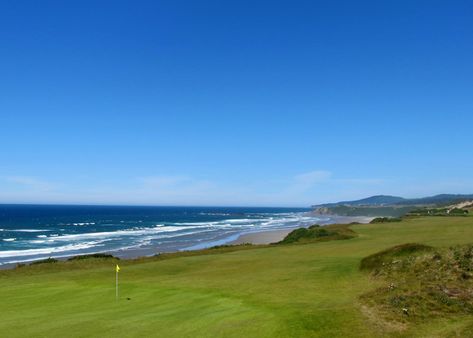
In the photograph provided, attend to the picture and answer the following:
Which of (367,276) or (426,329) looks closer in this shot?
(426,329)

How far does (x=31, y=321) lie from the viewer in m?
16.0

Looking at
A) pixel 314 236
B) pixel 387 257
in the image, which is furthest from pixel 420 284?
pixel 314 236

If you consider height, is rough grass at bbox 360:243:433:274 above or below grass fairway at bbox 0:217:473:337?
above

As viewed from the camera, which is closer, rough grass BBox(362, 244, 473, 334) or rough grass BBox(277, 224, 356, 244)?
rough grass BBox(362, 244, 473, 334)

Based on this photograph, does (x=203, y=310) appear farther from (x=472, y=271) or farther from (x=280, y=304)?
(x=472, y=271)

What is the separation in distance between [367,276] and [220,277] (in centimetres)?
763

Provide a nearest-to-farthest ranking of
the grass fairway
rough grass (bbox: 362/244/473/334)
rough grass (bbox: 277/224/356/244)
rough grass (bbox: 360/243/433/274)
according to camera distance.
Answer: the grass fairway, rough grass (bbox: 362/244/473/334), rough grass (bbox: 360/243/433/274), rough grass (bbox: 277/224/356/244)

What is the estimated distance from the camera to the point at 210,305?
17.8 meters

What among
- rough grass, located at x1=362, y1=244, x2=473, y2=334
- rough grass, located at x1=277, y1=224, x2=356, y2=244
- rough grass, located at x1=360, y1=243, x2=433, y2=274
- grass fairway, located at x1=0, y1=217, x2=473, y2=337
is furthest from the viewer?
rough grass, located at x1=277, y1=224, x2=356, y2=244

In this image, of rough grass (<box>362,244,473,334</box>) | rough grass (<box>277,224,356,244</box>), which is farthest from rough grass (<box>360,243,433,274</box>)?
rough grass (<box>277,224,356,244</box>)

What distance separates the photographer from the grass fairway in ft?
46.9

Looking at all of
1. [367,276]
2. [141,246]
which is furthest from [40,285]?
[141,246]

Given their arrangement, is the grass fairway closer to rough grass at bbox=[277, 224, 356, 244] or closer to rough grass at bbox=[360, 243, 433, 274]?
rough grass at bbox=[360, 243, 433, 274]

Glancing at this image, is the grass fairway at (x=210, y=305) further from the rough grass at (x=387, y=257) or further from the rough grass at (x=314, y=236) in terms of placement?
the rough grass at (x=314, y=236)
